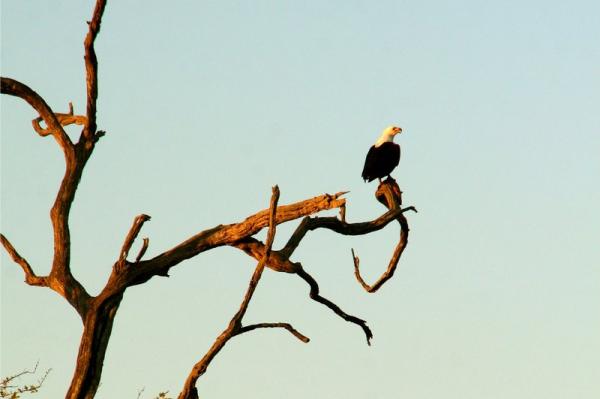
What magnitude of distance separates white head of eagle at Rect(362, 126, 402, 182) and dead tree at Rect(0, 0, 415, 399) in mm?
5255

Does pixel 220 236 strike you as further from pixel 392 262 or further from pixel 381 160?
pixel 381 160

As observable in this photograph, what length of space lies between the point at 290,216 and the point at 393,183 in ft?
9.03

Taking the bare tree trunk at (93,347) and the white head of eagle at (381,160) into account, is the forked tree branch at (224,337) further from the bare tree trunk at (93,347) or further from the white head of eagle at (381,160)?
the white head of eagle at (381,160)

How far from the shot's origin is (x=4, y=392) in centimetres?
1305

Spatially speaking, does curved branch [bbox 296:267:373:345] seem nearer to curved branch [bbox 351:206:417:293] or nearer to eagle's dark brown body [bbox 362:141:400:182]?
curved branch [bbox 351:206:417:293]

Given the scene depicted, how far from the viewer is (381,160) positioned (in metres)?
15.2

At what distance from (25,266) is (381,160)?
263 inches

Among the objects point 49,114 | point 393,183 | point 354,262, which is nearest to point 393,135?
point 393,183

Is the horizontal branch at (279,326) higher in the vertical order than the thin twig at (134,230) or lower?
lower

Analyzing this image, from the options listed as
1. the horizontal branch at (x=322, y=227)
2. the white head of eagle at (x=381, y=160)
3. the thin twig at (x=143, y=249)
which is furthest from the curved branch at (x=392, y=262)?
the white head of eagle at (x=381, y=160)

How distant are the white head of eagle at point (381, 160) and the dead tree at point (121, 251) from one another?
526cm

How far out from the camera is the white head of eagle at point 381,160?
1508cm

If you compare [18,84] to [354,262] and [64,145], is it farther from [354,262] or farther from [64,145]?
[354,262]

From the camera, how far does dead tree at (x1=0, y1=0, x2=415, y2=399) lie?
9258 millimetres
